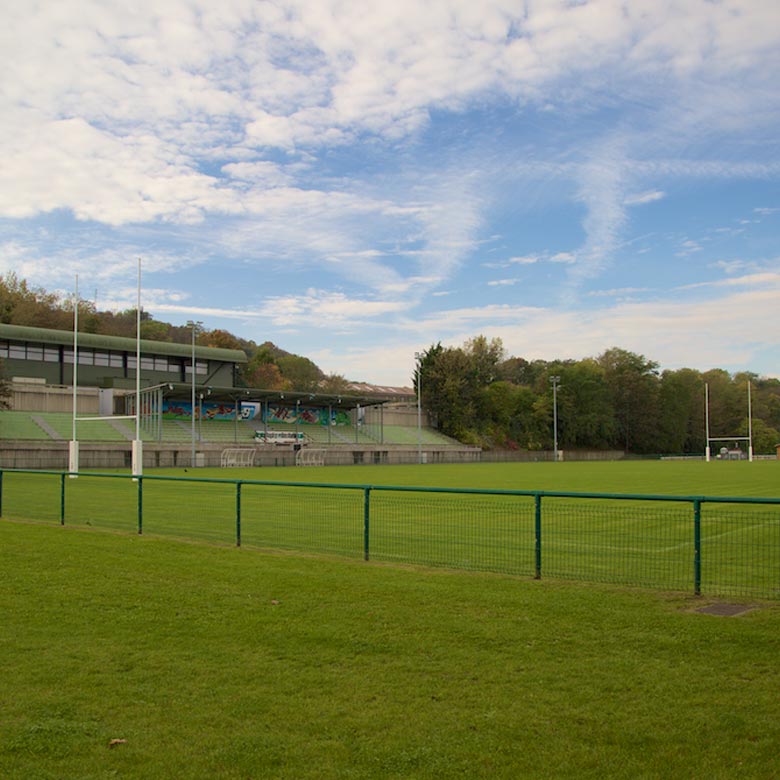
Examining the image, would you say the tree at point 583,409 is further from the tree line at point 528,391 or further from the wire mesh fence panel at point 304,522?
the wire mesh fence panel at point 304,522

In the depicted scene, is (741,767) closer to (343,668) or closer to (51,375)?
(343,668)

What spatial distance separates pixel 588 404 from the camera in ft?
377

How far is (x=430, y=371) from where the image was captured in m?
102

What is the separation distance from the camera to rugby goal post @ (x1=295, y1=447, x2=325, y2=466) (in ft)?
222

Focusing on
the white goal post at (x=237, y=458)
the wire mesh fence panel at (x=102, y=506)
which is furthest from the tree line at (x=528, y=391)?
the wire mesh fence panel at (x=102, y=506)

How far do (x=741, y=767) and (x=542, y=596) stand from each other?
14.9 ft

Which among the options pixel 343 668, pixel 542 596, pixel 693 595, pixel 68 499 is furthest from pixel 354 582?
pixel 68 499

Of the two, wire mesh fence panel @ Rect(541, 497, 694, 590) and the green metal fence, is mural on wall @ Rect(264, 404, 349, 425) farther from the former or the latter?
wire mesh fence panel @ Rect(541, 497, 694, 590)

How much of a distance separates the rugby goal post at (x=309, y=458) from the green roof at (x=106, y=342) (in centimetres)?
2129

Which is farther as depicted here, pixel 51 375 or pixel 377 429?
pixel 377 429

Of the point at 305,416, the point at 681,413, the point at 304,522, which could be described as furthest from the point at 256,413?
the point at 681,413

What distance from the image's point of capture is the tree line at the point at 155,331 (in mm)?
92250

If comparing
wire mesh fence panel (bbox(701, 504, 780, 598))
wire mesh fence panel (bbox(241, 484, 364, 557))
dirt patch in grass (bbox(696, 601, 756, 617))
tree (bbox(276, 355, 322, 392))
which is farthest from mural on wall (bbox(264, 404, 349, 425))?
dirt patch in grass (bbox(696, 601, 756, 617))

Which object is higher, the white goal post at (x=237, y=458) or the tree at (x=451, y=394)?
the tree at (x=451, y=394)
